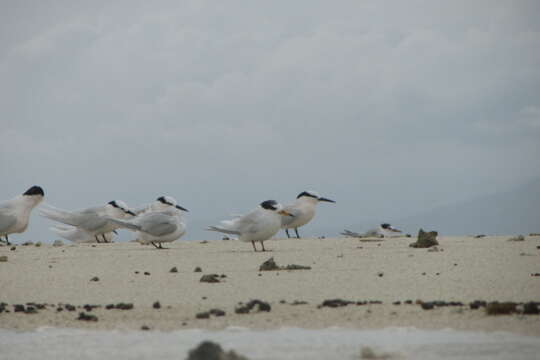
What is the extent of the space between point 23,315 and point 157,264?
4.51 meters

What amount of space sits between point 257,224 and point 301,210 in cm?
603

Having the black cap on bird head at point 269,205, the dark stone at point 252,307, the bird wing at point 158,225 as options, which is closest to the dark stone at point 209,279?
the dark stone at point 252,307

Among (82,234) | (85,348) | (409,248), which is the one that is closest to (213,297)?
(85,348)

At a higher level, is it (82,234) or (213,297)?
(82,234)

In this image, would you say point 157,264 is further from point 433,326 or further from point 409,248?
point 433,326

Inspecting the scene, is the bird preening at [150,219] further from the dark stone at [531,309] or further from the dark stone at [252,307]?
the dark stone at [531,309]

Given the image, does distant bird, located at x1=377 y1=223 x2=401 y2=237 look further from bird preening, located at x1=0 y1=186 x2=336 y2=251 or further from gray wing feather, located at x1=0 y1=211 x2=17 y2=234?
gray wing feather, located at x1=0 y1=211 x2=17 y2=234

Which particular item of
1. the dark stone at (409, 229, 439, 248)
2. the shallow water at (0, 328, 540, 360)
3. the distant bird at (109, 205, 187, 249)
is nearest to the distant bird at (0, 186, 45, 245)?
the distant bird at (109, 205, 187, 249)

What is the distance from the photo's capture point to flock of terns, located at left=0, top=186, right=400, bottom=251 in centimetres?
1509

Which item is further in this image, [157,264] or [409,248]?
[409,248]

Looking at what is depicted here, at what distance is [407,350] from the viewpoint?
5898 mm

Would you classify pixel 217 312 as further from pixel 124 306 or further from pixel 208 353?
pixel 208 353

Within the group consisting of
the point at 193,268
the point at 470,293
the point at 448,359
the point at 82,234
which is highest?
the point at 82,234

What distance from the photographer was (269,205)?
50.3 ft
